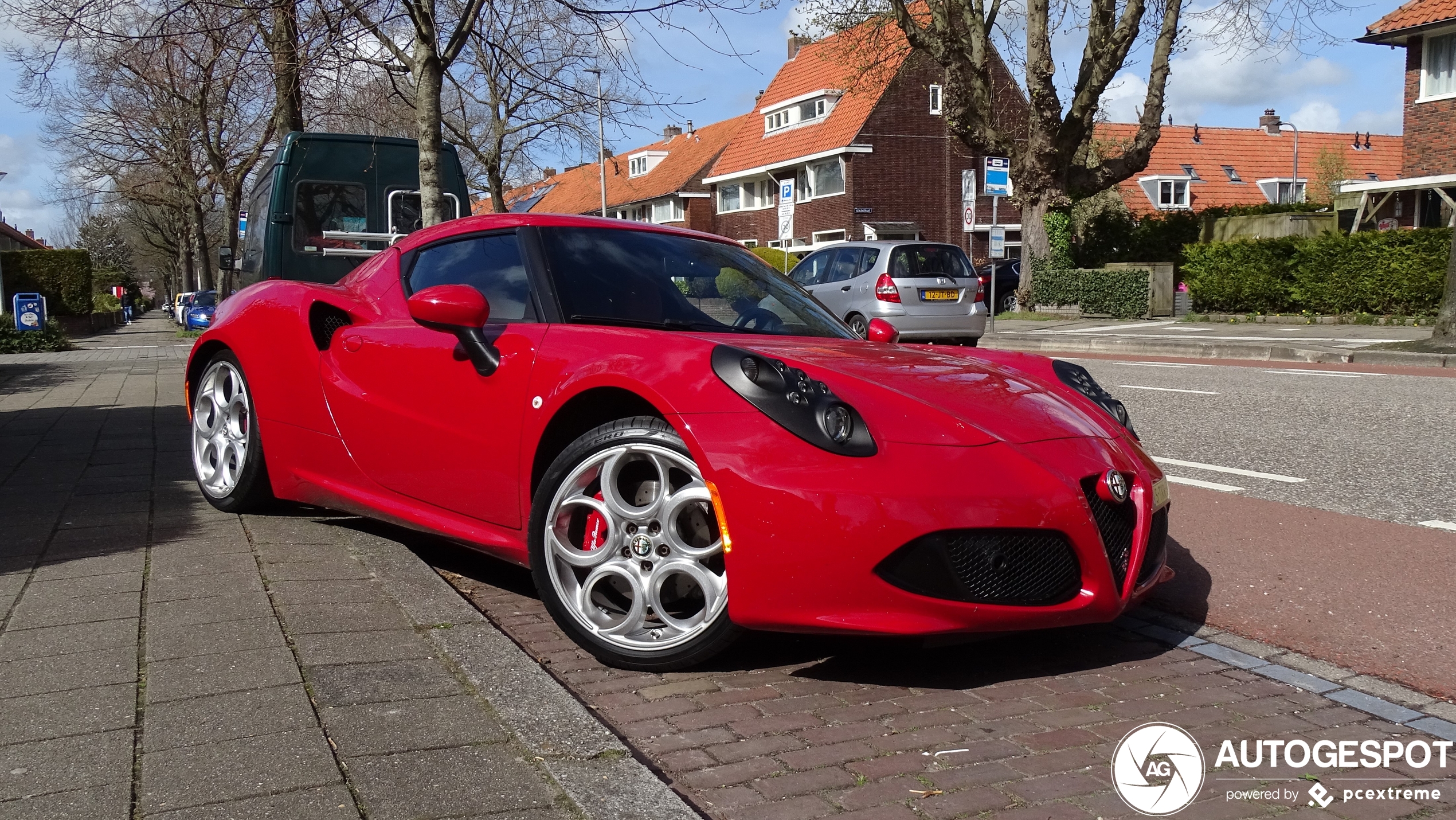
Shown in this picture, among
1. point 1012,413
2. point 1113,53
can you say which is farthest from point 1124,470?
point 1113,53

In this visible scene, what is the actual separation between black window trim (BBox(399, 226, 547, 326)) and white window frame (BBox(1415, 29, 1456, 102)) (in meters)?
29.7

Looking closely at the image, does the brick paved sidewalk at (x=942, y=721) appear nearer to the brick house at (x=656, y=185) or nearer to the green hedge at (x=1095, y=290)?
the green hedge at (x=1095, y=290)

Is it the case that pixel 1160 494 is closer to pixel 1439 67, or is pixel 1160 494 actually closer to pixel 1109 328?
pixel 1109 328

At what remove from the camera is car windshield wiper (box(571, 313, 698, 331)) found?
381cm

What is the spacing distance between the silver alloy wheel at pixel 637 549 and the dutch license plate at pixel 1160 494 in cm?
132

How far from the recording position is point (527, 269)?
4047 millimetres

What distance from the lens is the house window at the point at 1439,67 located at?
27.4 meters

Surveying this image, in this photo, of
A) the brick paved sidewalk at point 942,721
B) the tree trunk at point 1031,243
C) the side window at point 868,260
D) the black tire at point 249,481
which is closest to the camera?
the brick paved sidewalk at point 942,721

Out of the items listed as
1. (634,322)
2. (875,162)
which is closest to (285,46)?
(634,322)

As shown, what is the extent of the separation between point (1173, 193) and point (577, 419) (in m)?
57.4

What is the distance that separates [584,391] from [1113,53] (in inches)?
903

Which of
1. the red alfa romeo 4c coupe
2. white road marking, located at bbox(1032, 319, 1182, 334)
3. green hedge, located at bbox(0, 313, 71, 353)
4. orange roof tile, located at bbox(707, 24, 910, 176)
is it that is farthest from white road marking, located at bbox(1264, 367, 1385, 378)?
orange roof tile, located at bbox(707, 24, 910, 176)

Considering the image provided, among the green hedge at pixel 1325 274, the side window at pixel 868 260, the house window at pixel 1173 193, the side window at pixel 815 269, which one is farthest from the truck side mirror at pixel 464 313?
the house window at pixel 1173 193

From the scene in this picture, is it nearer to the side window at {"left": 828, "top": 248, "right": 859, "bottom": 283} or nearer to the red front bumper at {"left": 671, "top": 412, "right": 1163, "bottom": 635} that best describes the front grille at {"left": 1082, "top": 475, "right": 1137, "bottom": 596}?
the red front bumper at {"left": 671, "top": 412, "right": 1163, "bottom": 635}
